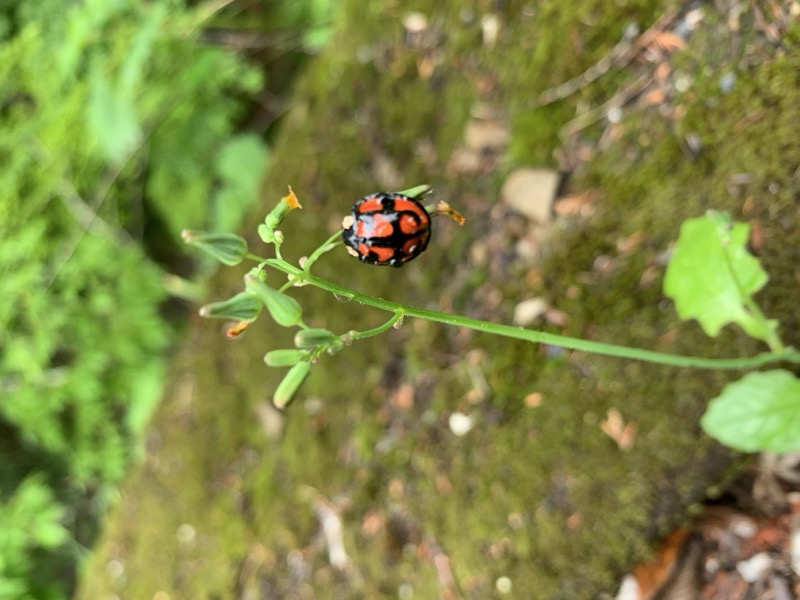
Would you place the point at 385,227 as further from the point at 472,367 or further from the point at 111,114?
the point at 111,114

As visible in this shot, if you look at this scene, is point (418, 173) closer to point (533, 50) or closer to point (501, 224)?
point (501, 224)

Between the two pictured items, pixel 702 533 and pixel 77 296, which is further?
pixel 77 296

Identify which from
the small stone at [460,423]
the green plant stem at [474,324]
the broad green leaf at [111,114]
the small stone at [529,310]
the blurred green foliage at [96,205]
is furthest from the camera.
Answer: the blurred green foliage at [96,205]

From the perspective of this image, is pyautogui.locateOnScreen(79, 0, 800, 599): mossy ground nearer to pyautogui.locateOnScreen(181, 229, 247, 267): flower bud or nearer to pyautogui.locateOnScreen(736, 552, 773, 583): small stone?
pyautogui.locateOnScreen(736, 552, 773, 583): small stone

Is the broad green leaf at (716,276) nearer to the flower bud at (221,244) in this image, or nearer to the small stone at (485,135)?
the small stone at (485,135)

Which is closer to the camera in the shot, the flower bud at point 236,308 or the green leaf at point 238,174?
the flower bud at point 236,308

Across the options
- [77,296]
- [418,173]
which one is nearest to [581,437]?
[418,173]

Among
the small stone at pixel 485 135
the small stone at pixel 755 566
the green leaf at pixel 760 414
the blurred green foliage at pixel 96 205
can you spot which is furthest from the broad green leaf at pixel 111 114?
the small stone at pixel 755 566
